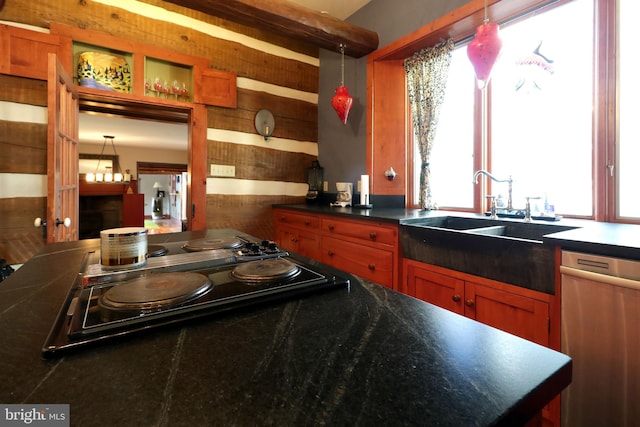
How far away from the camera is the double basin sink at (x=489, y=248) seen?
4.37 ft

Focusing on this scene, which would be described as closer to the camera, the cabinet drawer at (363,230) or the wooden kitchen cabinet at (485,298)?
the wooden kitchen cabinet at (485,298)

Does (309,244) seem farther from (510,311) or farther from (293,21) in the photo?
(293,21)

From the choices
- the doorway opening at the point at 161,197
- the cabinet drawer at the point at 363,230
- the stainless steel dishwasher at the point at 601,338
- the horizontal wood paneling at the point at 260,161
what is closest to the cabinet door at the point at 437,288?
the cabinet drawer at the point at 363,230

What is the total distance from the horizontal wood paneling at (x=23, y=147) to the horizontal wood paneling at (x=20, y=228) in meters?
0.22

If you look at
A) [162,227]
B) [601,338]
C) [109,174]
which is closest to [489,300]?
[601,338]

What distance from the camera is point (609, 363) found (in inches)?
43.4

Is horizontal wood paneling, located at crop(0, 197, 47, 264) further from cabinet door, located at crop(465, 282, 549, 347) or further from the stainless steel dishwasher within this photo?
the stainless steel dishwasher

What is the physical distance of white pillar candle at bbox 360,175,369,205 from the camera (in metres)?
2.88

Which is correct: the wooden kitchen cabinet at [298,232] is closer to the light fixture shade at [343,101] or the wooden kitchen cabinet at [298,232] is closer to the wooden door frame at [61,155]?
the light fixture shade at [343,101]

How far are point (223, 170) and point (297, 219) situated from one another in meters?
0.88

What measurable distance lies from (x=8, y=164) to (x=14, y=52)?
0.78 metres

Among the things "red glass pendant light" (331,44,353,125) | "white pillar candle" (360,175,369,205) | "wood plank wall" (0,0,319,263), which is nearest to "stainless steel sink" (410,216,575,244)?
"white pillar candle" (360,175,369,205)

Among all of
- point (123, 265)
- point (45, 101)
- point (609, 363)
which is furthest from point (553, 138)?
point (45, 101)

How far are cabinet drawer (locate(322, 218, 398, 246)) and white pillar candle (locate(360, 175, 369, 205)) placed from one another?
1.65ft
